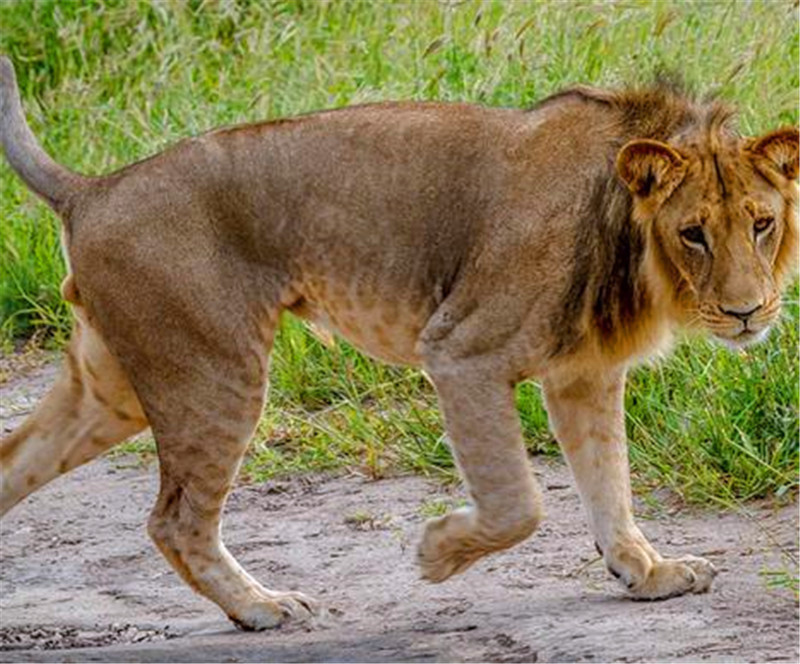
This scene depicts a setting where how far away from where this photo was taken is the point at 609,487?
16.2ft

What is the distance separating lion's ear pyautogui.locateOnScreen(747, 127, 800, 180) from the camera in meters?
4.56

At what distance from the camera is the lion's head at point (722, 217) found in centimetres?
447

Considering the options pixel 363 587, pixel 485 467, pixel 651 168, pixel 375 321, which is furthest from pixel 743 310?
pixel 363 587

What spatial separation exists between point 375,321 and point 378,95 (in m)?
2.46

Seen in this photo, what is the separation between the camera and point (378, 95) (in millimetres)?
7297

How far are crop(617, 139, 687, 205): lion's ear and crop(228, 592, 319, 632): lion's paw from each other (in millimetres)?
1160

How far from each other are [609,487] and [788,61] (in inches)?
100

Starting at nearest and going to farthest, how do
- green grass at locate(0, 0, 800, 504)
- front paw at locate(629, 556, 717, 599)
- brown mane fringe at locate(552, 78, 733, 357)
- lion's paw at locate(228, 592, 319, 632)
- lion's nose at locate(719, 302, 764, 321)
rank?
lion's nose at locate(719, 302, 764, 321)
brown mane fringe at locate(552, 78, 733, 357)
front paw at locate(629, 556, 717, 599)
lion's paw at locate(228, 592, 319, 632)
green grass at locate(0, 0, 800, 504)

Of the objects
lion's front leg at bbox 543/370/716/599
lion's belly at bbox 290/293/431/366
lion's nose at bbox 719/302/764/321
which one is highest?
lion's nose at bbox 719/302/764/321

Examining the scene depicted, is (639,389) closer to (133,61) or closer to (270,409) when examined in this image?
(270,409)

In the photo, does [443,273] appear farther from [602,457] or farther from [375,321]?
[602,457]

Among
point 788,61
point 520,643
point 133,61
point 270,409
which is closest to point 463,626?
point 520,643

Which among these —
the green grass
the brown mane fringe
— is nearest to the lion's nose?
the brown mane fringe

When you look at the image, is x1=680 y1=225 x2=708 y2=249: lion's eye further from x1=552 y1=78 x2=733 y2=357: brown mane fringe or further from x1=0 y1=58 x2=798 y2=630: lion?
x1=552 y1=78 x2=733 y2=357: brown mane fringe
